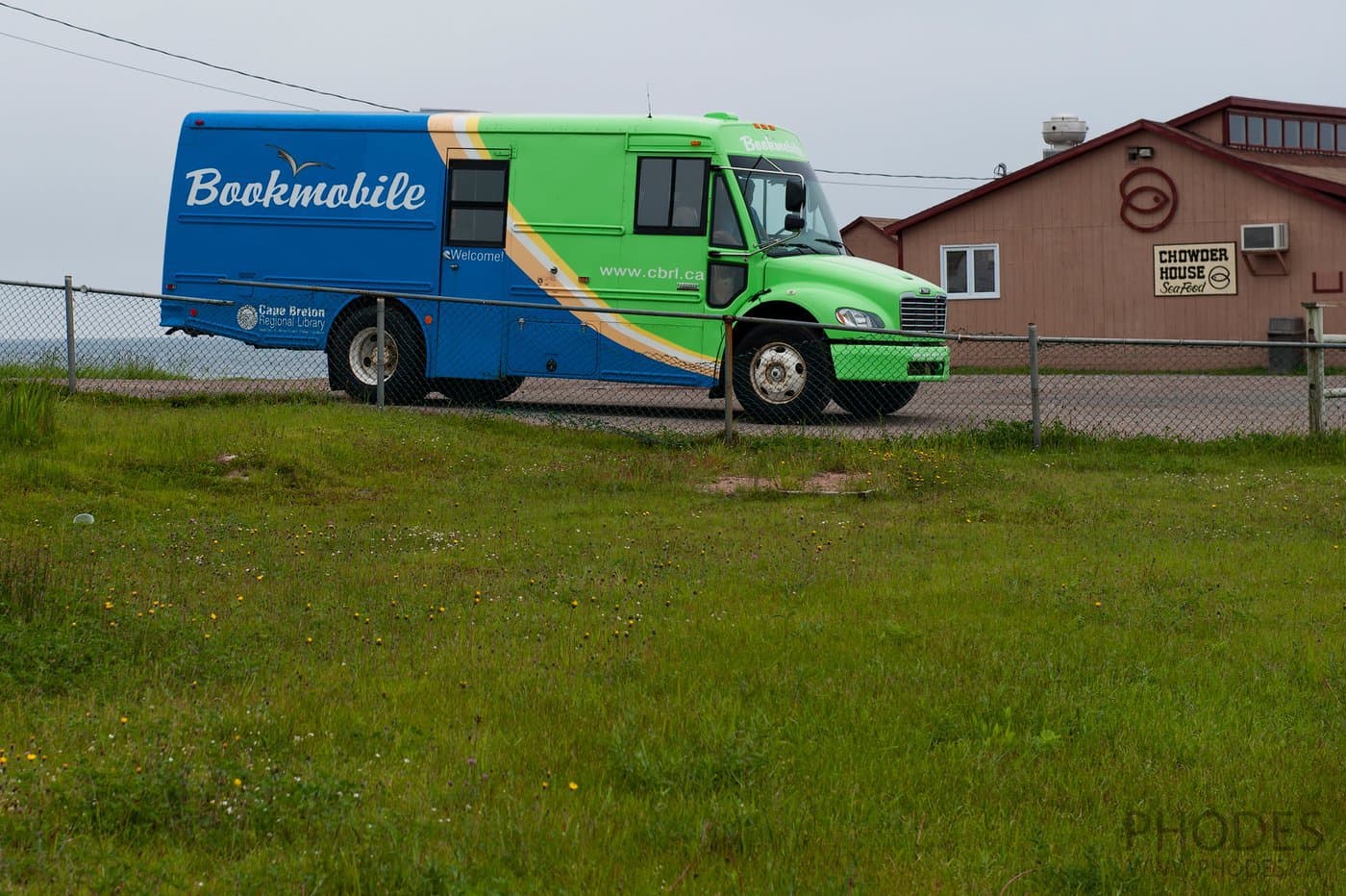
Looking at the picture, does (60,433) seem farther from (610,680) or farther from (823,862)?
(823,862)

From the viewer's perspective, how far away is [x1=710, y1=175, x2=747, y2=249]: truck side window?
17000 millimetres

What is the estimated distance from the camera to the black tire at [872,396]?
16906mm

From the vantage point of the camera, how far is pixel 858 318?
16.4 metres

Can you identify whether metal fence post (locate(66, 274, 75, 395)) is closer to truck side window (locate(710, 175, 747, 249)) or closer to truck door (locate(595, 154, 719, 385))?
truck door (locate(595, 154, 719, 385))

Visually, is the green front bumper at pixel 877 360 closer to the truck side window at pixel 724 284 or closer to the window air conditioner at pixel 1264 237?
the truck side window at pixel 724 284

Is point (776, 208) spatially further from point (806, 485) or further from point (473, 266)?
point (806, 485)

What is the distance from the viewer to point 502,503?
11.1 metres

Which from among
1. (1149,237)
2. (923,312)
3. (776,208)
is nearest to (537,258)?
(776,208)

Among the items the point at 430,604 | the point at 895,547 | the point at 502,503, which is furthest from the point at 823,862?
the point at 502,503

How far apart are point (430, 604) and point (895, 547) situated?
3.13 m

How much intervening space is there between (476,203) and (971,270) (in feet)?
52.6

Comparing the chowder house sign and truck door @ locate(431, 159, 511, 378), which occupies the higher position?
the chowder house sign

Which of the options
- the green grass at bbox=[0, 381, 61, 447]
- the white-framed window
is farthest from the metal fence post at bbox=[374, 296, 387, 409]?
the white-framed window

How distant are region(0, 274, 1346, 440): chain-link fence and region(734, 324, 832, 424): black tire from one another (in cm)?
2
